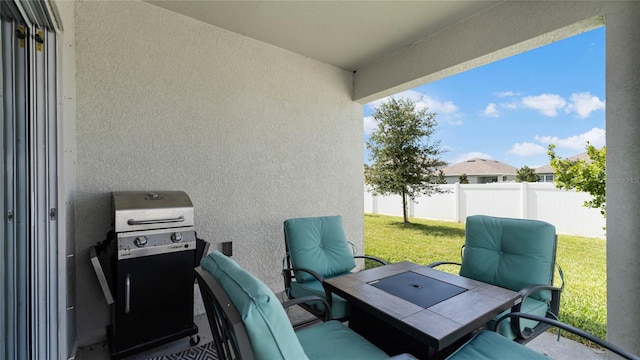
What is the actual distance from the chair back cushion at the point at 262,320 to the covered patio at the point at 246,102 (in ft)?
5.30

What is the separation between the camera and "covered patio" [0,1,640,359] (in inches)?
79.7

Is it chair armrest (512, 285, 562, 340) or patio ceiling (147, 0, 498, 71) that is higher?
patio ceiling (147, 0, 498, 71)

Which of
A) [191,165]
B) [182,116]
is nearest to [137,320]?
[191,165]

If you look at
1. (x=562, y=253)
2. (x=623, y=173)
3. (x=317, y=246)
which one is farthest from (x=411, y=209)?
(x=623, y=173)

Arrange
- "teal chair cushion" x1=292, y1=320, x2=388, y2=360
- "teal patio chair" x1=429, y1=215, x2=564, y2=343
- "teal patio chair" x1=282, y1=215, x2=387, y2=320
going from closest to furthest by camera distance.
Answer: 1. "teal chair cushion" x1=292, y1=320, x2=388, y2=360
2. "teal patio chair" x1=429, y1=215, x2=564, y2=343
3. "teal patio chair" x1=282, y1=215, x2=387, y2=320

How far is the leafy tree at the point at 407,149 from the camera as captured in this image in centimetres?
751

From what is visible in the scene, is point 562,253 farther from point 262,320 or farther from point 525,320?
point 262,320

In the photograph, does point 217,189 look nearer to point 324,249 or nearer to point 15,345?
point 324,249

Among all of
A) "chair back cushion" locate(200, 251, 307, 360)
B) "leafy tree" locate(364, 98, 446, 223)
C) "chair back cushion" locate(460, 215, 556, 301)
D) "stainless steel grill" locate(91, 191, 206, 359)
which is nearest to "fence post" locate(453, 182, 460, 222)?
"leafy tree" locate(364, 98, 446, 223)

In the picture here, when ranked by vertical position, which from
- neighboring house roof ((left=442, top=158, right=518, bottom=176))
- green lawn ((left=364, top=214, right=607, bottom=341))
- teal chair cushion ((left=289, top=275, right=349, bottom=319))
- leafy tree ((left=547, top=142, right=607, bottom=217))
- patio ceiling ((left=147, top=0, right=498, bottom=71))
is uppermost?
patio ceiling ((left=147, top=0, right=498, bottom=71))

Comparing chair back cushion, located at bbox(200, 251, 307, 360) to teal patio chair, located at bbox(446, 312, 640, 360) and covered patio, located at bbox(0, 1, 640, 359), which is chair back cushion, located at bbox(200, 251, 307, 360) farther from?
covered patio, located at bbox(0, 1, 640, 359)

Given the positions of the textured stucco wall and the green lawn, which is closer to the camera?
the textured stucco wall

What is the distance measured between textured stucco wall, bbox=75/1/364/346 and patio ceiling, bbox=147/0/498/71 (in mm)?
212

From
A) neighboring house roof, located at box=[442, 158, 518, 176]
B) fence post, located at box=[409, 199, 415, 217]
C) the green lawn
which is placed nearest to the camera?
the green lawn
